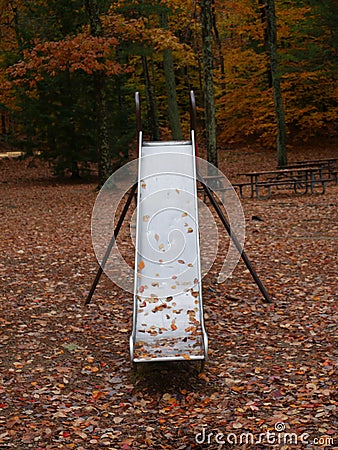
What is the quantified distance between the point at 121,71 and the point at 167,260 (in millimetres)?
12599

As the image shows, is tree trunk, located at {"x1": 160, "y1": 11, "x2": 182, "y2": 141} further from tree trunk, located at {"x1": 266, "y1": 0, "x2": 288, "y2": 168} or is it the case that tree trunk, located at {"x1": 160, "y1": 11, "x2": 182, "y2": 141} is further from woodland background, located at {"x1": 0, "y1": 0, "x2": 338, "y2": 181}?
tree trunk, located at {"x1": 266, "y1": 0, "x2": 288, "y2": 168}

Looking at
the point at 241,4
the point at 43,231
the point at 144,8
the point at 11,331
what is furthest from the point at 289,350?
the point at 241,4

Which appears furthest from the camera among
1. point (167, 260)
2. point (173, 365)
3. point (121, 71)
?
point (121, 71)

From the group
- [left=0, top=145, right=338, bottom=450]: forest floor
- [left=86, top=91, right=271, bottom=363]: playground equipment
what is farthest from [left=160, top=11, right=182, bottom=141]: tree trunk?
[left=86, top=91, right=271, bottom=363]: playground equipment

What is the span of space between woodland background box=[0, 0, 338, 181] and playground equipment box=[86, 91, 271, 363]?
8808mm

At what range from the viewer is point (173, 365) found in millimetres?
5770

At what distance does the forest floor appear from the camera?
15.1 feet

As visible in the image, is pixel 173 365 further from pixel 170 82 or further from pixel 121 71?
pixel 170 82

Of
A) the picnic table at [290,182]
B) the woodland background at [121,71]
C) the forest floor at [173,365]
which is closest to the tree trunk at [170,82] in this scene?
the woodland background at [121,71]

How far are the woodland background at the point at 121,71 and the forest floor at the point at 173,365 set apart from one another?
7764 millimetres

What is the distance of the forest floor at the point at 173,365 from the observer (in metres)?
4.59

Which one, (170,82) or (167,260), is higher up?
(170,82)

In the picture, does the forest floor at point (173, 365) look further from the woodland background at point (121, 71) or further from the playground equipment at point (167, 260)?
the woodland background at point (121, 71)

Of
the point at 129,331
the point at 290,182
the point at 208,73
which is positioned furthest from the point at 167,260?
the point at 290,182
